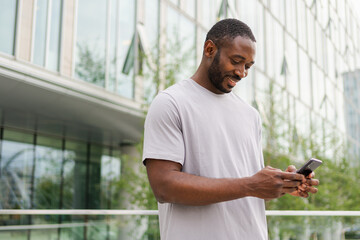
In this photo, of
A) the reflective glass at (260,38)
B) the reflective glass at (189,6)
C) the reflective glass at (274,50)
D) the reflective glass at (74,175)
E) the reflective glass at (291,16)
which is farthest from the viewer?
the reflective glass at (291,16)

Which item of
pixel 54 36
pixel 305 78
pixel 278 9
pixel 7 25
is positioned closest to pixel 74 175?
pixel 54 36

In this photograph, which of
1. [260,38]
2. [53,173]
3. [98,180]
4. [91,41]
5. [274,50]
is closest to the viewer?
[91,41]

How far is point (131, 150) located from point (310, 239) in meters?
11.5

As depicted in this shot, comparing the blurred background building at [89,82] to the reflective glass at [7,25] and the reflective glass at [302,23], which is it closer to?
the reflective glass at [7,25]

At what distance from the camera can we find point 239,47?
1697 millimetres

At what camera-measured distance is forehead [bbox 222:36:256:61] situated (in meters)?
1.70

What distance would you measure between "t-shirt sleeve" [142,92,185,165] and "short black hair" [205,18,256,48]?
320 millimetres

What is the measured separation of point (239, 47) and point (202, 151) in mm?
439

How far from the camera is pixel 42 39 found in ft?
32.0

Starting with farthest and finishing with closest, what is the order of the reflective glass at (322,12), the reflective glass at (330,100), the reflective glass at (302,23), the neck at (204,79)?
the reflective glass at (322,12), the reflective glass at (330,100), the reflective glass at (302,23), the neck at (204,79)

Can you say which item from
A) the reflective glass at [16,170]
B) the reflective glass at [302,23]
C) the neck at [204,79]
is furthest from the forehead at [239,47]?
the reflective glass at [302,23]

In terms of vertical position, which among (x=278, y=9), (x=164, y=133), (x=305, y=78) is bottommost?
(x=164, y=133)

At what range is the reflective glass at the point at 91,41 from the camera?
10656 mm

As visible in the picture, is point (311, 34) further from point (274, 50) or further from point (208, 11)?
point (208, 11)
